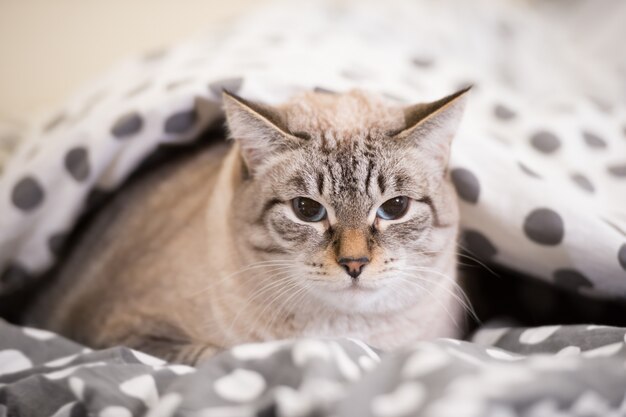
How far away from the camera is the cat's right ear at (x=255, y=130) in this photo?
54.1 inches

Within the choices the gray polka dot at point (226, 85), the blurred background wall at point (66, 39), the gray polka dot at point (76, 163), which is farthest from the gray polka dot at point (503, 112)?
the blurred background wall at point (66, 39)

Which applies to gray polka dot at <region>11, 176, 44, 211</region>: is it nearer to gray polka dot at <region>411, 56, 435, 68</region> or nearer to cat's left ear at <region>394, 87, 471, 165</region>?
cat's left ear at <region>394, 87, 471, 165</region>

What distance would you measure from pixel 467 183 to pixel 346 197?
0.45 m

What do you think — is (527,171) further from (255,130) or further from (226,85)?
(226,85)

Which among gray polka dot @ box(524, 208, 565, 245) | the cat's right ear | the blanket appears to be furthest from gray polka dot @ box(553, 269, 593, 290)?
the cat's right ear

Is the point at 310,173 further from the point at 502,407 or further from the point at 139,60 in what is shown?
the point at 139,60

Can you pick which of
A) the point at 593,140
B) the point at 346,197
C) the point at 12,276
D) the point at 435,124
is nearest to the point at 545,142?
the point at 593,140

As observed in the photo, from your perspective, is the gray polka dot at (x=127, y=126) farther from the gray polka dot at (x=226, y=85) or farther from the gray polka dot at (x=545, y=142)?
the gray polka dot at (x=545, y=142)

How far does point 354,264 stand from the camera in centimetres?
132

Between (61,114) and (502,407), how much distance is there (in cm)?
193

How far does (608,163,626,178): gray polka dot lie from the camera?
1.89 metres

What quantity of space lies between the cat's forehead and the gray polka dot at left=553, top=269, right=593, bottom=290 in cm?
64

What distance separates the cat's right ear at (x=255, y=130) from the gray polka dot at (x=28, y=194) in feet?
2.34

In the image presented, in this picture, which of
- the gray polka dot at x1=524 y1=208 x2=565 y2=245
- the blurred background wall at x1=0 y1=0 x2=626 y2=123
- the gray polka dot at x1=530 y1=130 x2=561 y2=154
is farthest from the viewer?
→ the blurred background wall at x1=0 y1=0 x2=626 y2=123
